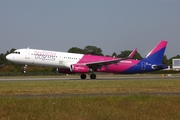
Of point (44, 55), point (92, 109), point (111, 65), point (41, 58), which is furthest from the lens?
point (111, 65)

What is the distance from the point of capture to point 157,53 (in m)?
60.4

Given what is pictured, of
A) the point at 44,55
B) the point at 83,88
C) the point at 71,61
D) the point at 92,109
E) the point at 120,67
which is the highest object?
the point at 44,55

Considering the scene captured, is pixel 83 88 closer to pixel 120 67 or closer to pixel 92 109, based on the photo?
pixel 92 109

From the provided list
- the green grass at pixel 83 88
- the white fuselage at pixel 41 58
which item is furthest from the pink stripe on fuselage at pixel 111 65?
the green grass at pixel 83 88

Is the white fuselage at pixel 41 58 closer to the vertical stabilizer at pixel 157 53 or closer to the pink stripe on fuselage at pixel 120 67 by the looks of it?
the pink stripe on fuselage at pixel 120 67

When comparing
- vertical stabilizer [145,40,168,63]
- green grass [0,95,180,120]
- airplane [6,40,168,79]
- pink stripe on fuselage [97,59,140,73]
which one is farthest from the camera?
vertical stabilizer [145,40,168,63]

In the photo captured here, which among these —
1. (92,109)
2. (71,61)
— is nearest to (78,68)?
(71,61)

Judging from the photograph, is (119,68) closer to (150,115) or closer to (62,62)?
(62,62)

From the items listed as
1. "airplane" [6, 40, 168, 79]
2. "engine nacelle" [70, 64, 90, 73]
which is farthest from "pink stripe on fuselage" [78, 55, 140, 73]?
"engine nacelle" [70, 64, 90, 73]

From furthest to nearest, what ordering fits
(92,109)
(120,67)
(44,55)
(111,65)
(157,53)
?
(157,53)
(120,67)
(111,65)
(44,55)
(92,109)

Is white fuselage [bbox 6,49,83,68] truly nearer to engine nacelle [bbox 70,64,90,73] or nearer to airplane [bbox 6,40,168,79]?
airplane [bbox 6,40,168,79]

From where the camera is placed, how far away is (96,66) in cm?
5272

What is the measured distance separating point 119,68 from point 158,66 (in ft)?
24.3

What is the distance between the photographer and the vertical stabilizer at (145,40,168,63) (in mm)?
59878
